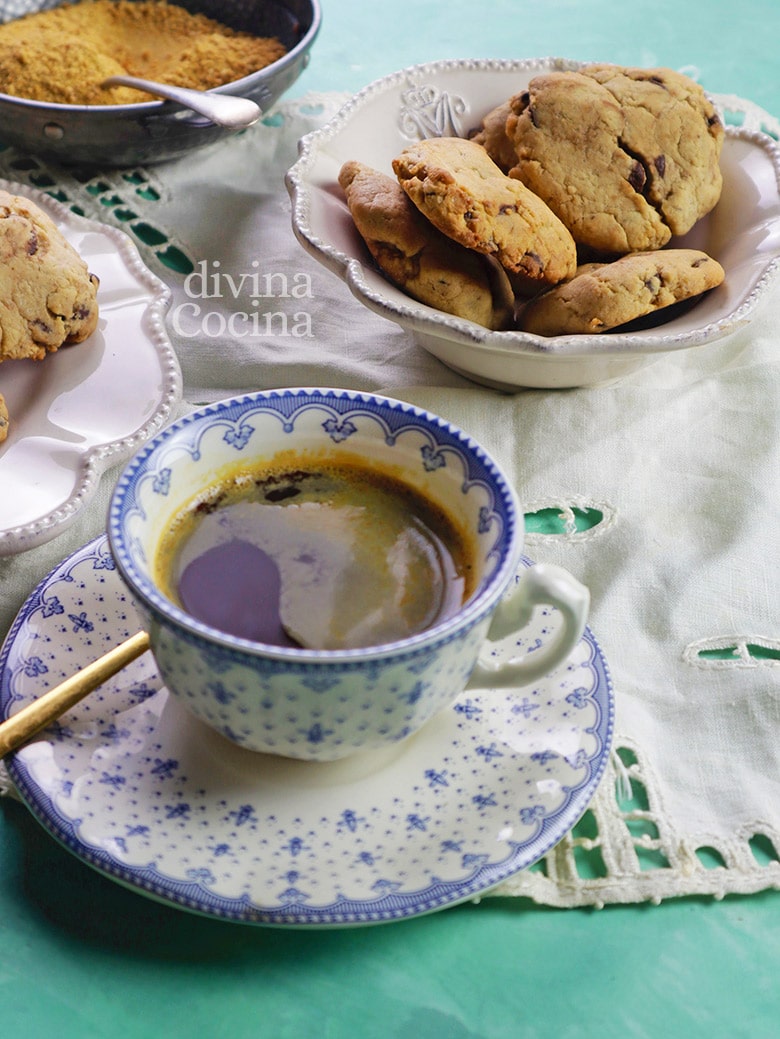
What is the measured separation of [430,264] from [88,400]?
0.39m

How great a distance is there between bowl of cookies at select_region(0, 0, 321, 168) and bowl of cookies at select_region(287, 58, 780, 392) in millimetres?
238

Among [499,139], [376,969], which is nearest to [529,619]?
[376,969]

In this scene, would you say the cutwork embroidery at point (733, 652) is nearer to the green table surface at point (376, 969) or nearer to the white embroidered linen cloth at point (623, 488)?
the white embroidered linen cloth at point (623, 488)

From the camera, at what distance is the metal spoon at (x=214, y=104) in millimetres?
1490

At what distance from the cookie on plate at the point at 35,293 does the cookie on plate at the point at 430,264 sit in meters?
0.33

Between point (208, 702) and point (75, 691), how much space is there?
0.14 m

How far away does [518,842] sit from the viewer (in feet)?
2.57

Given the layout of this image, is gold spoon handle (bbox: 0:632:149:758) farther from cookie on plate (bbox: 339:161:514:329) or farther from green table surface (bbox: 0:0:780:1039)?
cookie on plate (bbox: 339:161:514:329)

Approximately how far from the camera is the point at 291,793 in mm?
820

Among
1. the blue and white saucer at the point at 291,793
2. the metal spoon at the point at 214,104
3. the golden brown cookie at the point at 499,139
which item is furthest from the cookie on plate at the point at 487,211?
the blue and white saucer at the point at 291,793

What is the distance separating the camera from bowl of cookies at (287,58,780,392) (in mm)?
1197

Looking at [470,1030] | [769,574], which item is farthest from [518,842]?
[769,574]

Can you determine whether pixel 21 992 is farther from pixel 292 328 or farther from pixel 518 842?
pixel 292 328

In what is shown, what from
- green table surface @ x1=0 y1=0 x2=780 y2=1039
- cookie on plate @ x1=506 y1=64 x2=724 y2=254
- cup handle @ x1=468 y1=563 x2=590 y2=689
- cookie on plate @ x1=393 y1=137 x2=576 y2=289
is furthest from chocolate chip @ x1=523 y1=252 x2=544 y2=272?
green table surface @ x1=0 y1=0 x2=780 y2=1039
